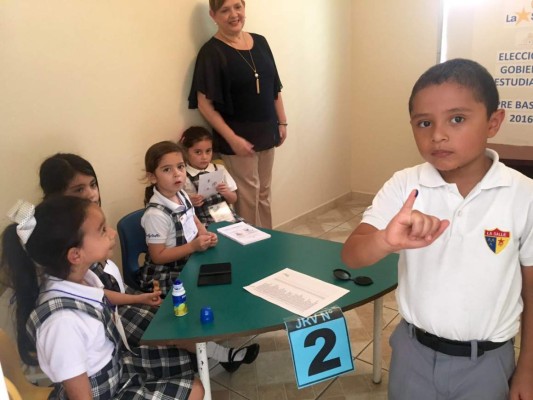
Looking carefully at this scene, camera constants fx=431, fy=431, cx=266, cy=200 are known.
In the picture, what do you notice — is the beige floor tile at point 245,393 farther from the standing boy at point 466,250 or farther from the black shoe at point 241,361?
the standing boy at point 466,250

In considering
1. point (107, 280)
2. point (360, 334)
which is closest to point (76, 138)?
point (107, 280)

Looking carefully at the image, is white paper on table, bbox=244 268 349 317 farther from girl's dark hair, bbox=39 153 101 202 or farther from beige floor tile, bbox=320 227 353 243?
beige floor tile, bbox=320 227 353 243

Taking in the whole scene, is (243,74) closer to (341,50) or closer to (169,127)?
(169,127)

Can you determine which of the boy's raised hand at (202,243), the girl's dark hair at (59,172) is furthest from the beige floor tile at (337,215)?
the girl's dark hair at (59,172)

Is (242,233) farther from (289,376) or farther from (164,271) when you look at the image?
(289,376)

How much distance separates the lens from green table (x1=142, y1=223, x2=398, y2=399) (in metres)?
1.32

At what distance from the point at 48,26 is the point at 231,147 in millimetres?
1290

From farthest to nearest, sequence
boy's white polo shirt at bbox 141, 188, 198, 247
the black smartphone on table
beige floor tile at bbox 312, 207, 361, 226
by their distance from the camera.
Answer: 1. beige floor tile at bbox 312, 207, 361, 226
2. boy's white polo shirt at bbox 141, 188, 198, 247
3. the black smartphone on table

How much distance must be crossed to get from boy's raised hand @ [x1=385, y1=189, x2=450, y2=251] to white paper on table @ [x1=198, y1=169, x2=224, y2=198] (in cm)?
179

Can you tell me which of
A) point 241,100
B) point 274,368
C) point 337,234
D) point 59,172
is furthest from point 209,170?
point 337,234

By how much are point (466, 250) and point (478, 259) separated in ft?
0.12

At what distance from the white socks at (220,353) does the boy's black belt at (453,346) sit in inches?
46.6

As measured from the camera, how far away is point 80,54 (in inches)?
89.4

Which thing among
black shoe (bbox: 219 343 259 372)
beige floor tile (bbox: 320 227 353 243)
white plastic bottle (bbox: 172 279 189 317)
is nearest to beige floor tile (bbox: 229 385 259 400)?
black shoe (bbox: 219 343 259 372)
